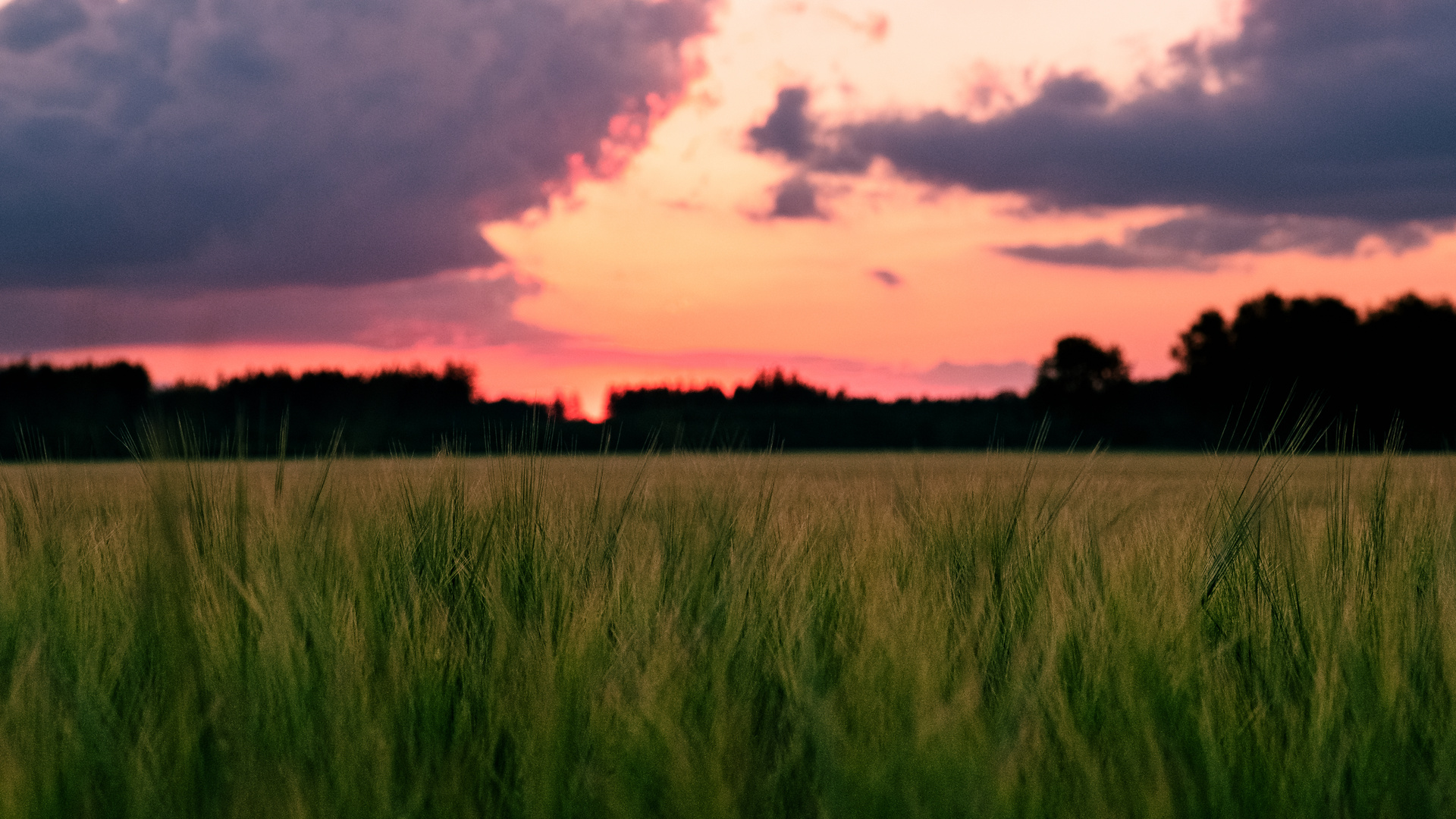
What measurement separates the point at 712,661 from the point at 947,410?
28926mm

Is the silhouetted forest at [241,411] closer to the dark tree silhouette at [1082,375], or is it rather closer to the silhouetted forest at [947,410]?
the silhouetted forest at [947,410]

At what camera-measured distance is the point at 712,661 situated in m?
1.66

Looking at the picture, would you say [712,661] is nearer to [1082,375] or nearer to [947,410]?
[947,410]

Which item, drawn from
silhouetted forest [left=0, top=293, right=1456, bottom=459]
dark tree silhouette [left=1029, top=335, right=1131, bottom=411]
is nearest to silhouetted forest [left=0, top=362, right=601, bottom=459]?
silhouetted forest [left=0, top=293, right=1456, bottom=459]

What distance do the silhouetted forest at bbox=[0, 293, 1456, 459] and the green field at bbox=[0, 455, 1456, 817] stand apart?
144mm

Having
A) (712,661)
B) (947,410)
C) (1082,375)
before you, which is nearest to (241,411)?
(712,661)

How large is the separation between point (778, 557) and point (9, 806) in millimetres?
1439

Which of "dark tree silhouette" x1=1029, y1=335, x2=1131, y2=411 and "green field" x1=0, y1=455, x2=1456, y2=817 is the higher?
"dark tree silhouette" x1=1029, y1=335, x2=1131, y2=411

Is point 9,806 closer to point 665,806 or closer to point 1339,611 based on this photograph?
point 665,806

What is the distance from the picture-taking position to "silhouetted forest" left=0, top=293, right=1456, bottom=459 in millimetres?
1394

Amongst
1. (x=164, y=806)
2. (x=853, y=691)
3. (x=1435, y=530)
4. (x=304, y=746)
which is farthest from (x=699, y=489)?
(x=1435, y=530)

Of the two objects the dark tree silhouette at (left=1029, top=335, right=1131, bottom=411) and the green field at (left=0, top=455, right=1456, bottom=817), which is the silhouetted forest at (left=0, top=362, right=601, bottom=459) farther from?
the dark tree silhouette at (left=1029, top=335, right=1131, bottom=411)

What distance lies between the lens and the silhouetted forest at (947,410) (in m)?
1.39

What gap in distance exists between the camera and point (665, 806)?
1373mm
